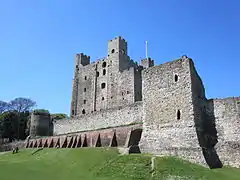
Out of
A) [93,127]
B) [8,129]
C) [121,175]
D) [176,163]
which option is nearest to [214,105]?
[176,163]

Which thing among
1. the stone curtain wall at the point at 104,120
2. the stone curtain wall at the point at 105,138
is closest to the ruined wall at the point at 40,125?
the stone curtain wall at the point at 104,120

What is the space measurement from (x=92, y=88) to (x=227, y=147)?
4114 cm

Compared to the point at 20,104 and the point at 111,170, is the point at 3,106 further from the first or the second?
the point at 111,170

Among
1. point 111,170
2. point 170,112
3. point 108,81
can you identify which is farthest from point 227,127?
point 108,81

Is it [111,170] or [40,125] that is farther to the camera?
[40,125]

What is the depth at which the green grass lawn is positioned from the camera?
21.7m

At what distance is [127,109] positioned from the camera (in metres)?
40.0

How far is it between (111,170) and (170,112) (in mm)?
9255

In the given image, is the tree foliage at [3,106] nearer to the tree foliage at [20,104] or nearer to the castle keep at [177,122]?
the tree foliage at [20,104]

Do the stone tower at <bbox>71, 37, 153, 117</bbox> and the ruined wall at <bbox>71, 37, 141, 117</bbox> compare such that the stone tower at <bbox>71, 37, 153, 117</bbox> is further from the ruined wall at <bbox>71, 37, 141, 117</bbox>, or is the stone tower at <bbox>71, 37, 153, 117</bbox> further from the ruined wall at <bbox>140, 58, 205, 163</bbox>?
the ruined wall at <bbox>140, 58, 205, 163</bbox>

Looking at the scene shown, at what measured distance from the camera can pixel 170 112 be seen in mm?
29359

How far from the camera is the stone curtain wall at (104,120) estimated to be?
38.6 metres

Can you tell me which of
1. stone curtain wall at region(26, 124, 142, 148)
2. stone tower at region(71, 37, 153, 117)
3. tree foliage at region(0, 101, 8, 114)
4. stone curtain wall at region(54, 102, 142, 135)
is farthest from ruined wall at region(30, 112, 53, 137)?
tree foliage at region(0, 101, 8, 114)

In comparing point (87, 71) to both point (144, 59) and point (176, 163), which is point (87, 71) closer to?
point (144, 59)
